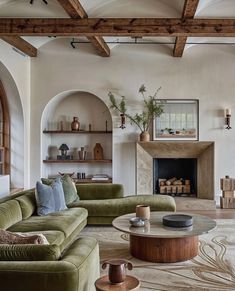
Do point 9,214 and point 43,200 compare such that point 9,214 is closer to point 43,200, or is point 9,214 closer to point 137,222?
point 43,200

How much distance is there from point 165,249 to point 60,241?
1.15 metres

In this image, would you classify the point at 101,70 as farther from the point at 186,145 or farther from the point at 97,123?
the point at 186,145

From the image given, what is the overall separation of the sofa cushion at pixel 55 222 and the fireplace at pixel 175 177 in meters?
3.02

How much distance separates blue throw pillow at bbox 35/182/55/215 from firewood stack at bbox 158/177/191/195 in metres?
3.31

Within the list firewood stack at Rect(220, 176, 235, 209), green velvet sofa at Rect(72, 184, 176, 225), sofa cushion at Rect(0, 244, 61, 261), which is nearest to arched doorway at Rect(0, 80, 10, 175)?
green velvet sofa at Rect(72, 184, 176, 225)

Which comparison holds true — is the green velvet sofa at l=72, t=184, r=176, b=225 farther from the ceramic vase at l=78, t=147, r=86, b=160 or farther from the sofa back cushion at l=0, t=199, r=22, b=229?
the ceramic vase at l=78, t=147, r=86, b=160

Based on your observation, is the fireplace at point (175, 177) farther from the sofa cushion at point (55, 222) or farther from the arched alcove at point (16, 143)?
the sofa cushion at point (55, 222)

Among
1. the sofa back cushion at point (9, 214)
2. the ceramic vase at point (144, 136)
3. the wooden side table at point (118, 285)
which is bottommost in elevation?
the wooden side table at point (118, 285)

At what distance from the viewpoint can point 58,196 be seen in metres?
4.91

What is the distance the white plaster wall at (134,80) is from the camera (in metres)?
7.34

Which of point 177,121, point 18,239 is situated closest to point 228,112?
point 177,121

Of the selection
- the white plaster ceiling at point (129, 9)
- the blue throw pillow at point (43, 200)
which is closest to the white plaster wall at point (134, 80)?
→ the white plaster ceiling at point (129, 9)

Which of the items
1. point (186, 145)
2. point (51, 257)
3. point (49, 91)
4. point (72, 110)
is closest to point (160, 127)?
point (186, 145)

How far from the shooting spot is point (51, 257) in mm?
2305
